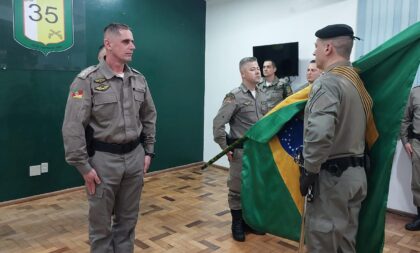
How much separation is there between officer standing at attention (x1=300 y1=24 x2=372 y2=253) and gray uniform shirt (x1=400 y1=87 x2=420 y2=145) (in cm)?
178

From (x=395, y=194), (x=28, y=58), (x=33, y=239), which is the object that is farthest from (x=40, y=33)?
(x=395, y=194)

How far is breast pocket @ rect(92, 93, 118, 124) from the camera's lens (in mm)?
2000

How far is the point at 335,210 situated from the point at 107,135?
1.30m

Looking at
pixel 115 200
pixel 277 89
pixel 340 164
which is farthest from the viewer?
pixel 277 89

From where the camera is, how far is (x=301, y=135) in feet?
6.61

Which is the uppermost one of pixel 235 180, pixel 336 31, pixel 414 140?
pixel 336 31

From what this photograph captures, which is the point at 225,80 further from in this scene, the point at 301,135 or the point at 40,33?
the point at 301,135

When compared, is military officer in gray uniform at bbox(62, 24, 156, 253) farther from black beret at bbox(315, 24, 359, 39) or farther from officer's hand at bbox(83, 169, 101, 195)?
black beret at bbox(315, 24, 359, 39)

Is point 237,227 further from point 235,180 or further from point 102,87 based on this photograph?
point 102,87

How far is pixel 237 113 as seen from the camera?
115 inches

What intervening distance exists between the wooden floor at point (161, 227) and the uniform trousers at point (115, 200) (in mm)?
551

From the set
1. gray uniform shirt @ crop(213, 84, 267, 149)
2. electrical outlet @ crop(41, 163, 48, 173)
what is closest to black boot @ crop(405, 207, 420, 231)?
gray uniform shirt @ crop(213, 84, 267, 149)

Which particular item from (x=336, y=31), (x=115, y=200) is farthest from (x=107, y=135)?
(x=336, y=31)

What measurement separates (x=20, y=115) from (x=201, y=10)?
10.1 feet
